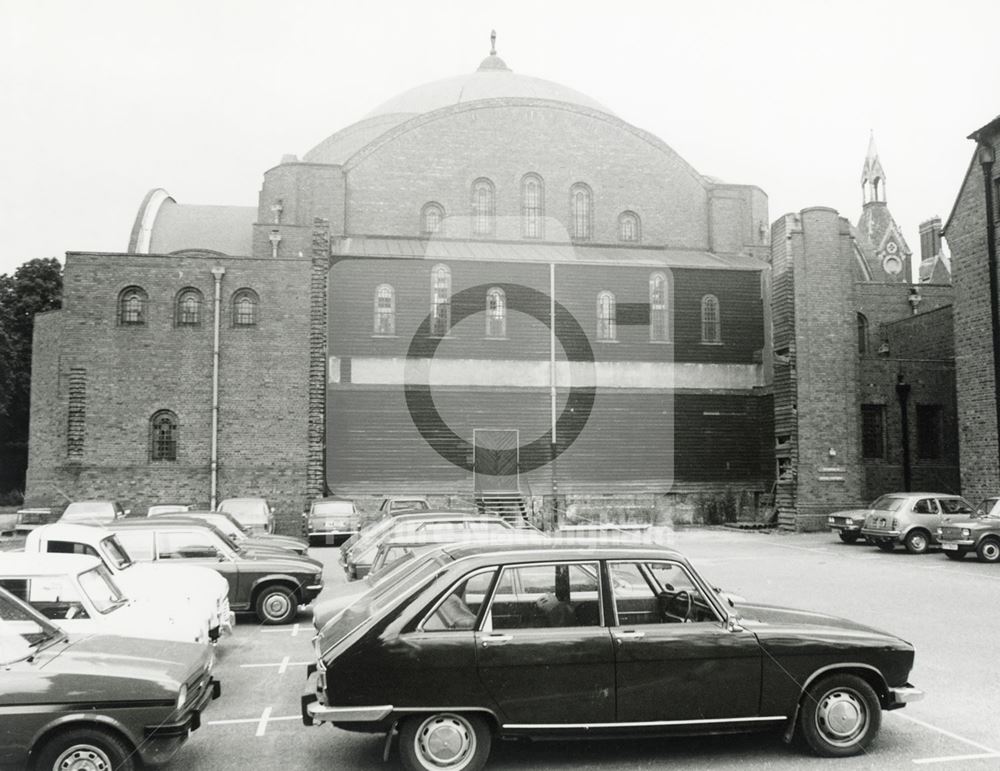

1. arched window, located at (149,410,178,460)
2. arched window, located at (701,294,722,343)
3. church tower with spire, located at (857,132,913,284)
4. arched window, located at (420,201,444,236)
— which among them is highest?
church tower with spire, located at (857,132,913,284)

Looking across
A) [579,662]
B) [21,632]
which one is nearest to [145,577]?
[21,632]

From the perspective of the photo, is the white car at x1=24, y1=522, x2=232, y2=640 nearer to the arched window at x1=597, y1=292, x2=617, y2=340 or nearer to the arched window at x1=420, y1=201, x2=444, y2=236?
→ the arched window at x1=597, y1=292, x2=617, y2=340

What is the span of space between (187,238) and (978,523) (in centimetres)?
3337

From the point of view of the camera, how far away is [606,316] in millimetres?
32406

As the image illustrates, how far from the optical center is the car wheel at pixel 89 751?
5590mm

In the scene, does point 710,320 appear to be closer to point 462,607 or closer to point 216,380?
point 216,380

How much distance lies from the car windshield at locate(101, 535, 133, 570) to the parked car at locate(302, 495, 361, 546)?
48.1 ft

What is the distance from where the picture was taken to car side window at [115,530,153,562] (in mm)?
12288

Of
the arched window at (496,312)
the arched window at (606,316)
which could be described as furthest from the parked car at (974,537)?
the arched window at (496,312)

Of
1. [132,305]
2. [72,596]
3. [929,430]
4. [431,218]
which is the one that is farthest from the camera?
[431,218]

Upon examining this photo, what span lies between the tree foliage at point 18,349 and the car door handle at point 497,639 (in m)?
44.3

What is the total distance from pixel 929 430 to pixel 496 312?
645 inches

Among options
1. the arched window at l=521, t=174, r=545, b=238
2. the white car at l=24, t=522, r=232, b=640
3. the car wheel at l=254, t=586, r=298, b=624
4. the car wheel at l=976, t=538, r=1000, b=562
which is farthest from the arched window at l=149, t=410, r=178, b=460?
the car wheel at l=976, t=538, r=1000, b=562

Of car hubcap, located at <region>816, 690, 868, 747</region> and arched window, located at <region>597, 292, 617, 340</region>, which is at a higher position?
arched window, located at <region>597, 292, 617, 340</region>
